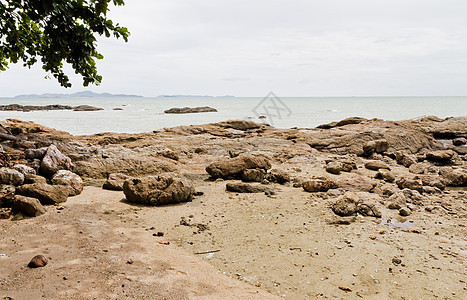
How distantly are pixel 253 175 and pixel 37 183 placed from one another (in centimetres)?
502

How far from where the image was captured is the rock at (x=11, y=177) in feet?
19.5

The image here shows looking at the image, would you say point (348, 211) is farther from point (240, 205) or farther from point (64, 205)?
point (64, 205)

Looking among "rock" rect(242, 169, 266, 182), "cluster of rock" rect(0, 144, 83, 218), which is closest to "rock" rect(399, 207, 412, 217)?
"rock" rect(242, 169, 266, 182)

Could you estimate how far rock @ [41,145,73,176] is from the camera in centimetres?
692

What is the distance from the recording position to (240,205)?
6484mm

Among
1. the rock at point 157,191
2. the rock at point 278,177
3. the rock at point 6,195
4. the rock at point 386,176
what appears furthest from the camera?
the rock at point 386,176

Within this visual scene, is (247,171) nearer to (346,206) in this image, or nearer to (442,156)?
(346,206)

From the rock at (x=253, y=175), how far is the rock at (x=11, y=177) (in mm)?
5159

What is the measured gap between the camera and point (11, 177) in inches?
236

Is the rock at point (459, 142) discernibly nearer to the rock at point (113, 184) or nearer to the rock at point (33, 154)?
the rock at point (113, 184)

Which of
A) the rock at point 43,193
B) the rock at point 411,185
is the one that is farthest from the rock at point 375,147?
the rock at point 43,193

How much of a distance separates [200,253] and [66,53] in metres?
4.96

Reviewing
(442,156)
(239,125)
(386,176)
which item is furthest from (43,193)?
(239,125)

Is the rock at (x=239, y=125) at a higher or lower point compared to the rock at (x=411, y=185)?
higher
